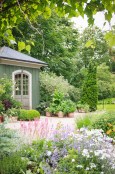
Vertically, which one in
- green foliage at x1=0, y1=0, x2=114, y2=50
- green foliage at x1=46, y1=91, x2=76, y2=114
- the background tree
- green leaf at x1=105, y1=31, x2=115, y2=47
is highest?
the background tree

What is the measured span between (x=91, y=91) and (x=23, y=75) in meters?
4.35

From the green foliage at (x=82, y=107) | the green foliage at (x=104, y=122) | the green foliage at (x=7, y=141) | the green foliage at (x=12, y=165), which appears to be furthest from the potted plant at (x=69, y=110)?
the green foliage at (x=12, y=165)

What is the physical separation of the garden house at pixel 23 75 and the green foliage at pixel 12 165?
11.8 meters

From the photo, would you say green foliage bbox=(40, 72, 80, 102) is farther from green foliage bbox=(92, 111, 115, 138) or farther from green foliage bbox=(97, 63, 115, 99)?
green foliage bbox=(92, 111, 115, 138)

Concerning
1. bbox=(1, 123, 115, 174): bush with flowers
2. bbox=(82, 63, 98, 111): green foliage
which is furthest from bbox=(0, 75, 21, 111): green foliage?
bbox=(1, 123, 115, 174): bush with flowers

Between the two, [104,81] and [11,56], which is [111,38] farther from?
[104,81]

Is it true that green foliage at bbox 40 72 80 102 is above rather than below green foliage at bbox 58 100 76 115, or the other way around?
above

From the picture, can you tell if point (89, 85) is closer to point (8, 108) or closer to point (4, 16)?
point (8, 108)

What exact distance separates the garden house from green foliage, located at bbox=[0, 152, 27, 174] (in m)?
11.8

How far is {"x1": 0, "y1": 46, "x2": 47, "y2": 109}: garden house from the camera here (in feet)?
53.2

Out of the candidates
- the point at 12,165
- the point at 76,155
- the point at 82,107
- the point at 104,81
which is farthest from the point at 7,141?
the point at 104,81

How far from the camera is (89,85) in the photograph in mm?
19484

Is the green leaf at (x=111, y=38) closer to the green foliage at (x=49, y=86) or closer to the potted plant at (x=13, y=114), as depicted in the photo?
the potted plant at (x=13, y=114)

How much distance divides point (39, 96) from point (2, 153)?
521 inches
